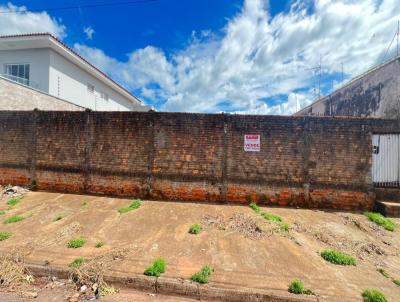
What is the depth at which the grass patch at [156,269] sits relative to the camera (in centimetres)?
356

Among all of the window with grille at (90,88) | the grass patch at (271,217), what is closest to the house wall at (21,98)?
the window with grille at (90,88)

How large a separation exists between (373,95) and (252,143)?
7221 millimetres

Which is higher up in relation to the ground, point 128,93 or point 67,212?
point 128,93

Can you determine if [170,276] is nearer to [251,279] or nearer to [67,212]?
[251,279]

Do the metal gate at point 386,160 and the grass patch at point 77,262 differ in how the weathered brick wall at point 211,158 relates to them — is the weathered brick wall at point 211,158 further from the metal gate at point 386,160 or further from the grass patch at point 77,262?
the grass patch at point 77,262

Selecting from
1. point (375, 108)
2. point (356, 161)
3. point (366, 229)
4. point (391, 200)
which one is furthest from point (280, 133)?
point (375, 108)

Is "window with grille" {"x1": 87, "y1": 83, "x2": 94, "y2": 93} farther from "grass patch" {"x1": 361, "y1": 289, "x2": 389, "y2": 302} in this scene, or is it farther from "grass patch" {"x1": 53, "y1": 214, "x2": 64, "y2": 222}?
"grass patch" {"x1": 361, "y1": 289, "x2": 389, "y2": 302}

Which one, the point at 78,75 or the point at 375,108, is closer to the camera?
the point at 375,108

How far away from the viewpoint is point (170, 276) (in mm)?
3555

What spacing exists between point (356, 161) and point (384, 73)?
17.2 ft

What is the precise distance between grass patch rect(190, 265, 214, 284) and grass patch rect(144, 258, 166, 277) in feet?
1.84

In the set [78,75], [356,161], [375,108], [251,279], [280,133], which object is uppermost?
[78,75]

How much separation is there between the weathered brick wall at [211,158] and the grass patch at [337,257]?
8.22 ft

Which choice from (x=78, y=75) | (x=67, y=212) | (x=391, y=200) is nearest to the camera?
(x=67, y=212)
